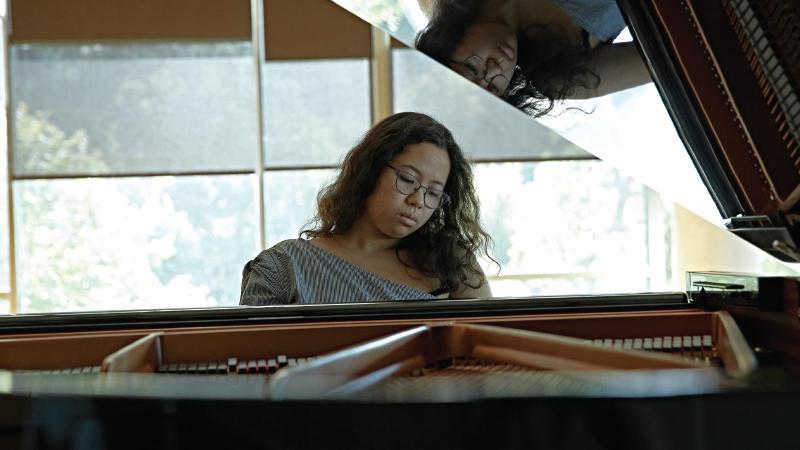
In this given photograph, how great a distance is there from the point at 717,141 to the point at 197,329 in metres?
0.96

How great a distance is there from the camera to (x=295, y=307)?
178 cm

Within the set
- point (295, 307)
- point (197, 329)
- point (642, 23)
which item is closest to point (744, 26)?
point (642, 23)

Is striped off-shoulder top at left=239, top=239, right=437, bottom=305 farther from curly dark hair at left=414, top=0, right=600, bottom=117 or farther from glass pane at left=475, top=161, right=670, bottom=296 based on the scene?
glass pane at left=475, top=161, right=670, bottom=296

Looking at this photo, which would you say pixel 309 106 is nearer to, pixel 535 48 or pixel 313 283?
pixel 313 283

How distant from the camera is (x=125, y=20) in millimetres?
5305

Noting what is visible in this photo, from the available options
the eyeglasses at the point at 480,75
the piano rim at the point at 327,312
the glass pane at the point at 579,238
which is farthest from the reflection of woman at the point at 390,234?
the glass pane at the point at 579,238

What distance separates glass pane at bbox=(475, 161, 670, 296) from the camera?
223 inches

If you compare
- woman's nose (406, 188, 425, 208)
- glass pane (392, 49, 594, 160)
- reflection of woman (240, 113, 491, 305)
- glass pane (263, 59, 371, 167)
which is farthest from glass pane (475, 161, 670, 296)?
woman's nose (406, 188, 425, 208)

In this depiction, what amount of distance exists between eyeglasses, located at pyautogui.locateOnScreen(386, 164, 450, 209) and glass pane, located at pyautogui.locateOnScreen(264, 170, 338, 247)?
3.13 m

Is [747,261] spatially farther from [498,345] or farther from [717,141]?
[498,345]

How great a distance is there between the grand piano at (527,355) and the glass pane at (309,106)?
369cm

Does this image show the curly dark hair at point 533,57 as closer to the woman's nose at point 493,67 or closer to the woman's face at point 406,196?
the woman's nose at point 493,67

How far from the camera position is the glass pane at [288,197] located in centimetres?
545

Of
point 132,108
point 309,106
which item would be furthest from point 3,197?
point 309,106
